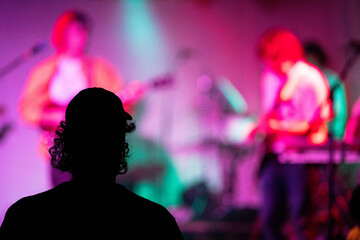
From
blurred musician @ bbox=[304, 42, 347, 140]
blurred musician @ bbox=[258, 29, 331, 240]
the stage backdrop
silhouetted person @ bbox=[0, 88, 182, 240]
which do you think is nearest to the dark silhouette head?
silhouetted person @ bbox=[0, 88, 182, 240]

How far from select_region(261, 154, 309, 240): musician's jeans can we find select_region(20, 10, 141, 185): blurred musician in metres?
1.76

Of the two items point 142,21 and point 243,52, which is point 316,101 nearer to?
point 243,52

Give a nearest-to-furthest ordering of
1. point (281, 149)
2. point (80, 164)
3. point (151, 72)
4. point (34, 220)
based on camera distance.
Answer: point (34, 220) < point (80, 164) < point (281, 149) < point (151, 72)

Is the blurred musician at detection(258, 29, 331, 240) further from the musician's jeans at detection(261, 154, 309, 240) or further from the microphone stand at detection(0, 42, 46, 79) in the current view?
the microphone stand at detection(0, 42, 46, 79)

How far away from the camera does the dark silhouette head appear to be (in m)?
1.61

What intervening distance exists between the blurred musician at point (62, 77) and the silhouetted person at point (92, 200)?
326 centimetres

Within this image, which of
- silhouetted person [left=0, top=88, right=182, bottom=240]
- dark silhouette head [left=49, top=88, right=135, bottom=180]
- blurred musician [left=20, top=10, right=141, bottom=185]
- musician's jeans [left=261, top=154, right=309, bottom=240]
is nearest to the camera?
silhouetted person [left=0, top=88, right=182, bottom=240]

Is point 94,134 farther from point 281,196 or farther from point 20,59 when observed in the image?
point 20,59

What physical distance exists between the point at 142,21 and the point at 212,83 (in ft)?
3.60

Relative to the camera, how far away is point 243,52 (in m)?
5.90

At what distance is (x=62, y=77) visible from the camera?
504 cm

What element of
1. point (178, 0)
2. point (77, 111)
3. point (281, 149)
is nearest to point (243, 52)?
point (178, 0)

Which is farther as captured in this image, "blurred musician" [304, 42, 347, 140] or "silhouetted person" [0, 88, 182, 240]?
"blurred musician" [304, 42, 347, 140]

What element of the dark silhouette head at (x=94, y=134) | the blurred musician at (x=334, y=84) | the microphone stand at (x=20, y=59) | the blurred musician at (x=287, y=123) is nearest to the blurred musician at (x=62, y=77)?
the microphone stand at (x=20, y=59)
